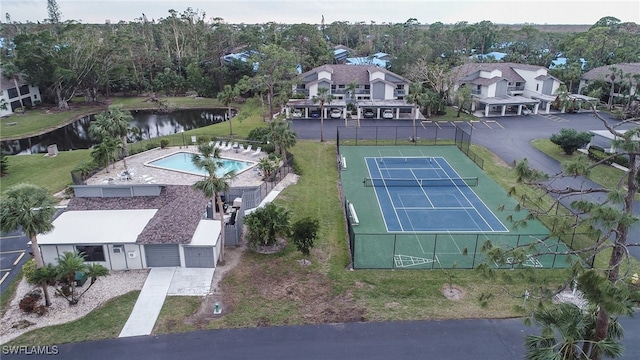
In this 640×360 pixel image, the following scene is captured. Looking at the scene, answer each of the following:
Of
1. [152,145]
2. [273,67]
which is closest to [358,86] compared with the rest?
[273,67]

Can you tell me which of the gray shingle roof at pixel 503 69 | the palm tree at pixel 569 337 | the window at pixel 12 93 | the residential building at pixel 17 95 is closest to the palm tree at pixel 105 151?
the palm tree at pixel 569 337

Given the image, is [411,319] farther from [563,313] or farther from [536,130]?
[536,130]

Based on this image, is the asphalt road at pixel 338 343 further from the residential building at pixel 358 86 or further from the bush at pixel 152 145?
the residential building at pixel 358 86

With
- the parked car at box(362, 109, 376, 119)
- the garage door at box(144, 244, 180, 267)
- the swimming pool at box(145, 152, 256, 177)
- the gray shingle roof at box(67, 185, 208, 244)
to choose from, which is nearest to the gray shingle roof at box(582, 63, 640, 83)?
the parked car at box(362, 109, 376, 119)

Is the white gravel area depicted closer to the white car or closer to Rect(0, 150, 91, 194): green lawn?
Rect(0, 150, 91, 194): green lawn

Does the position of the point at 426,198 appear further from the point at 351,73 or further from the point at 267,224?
the point at 351,73
